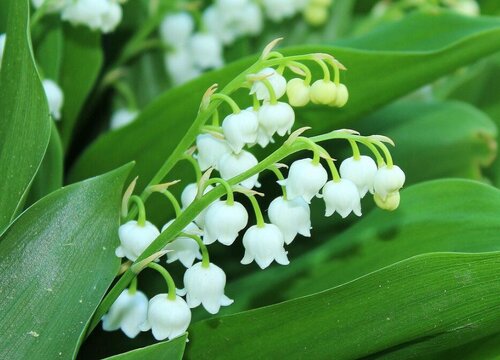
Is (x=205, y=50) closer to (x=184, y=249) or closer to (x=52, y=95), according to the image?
(x=52, y=95)

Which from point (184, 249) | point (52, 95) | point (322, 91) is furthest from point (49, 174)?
point (322, 91)

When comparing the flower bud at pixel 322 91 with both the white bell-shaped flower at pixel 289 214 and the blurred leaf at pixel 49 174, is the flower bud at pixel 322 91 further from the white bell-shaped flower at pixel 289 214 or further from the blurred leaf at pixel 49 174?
A: the blurred leaf at pixel 49 174

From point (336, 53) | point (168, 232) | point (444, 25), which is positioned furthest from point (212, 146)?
point (444, 25)

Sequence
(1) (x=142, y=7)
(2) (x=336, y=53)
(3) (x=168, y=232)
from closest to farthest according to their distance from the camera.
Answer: (3) (x=168, y=232) → (2) (x=336, y=53) → (1) (x=142, y=7)

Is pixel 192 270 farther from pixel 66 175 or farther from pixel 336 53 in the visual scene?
pixel 66 175

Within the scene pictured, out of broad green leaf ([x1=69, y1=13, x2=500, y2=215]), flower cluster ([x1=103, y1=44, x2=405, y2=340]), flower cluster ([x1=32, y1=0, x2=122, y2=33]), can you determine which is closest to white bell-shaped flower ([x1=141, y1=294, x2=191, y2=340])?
flower cluster ([x1=103, y1=44, x2=405, y2=340])

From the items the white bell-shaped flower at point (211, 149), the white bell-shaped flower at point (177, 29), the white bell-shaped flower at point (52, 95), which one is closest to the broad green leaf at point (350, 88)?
the white bell-shaped flower at point (52, 95)

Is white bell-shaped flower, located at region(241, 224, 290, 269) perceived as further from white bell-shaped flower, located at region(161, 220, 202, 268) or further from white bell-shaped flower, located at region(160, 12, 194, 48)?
white bell-shaped flower, located at region(160, 12, 194, 48)
